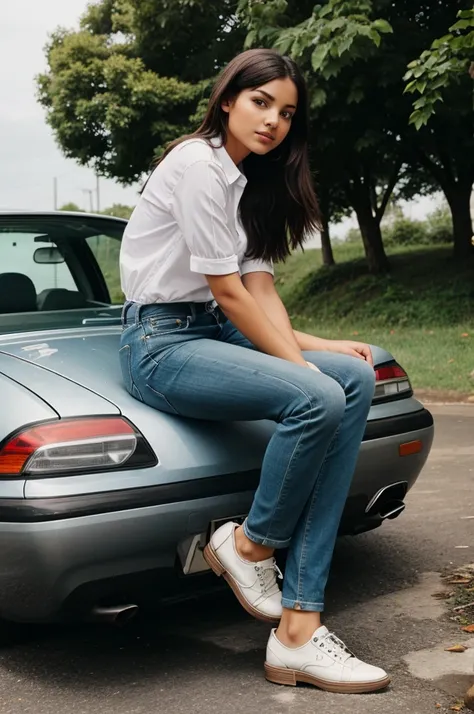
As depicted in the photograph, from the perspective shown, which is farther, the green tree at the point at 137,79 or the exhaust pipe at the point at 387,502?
the green tree at the point at 137,79

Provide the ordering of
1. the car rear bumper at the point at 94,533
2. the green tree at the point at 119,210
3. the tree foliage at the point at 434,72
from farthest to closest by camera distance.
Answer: the green tree at the point at 119,210 < the tree foliage at the point at 434,72 < the car rear bumper at the point at 94,533

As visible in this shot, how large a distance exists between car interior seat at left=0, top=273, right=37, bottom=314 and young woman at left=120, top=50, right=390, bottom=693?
3.64 ft

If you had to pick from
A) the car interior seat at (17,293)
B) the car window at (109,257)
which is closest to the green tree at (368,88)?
the car window at (109,257)

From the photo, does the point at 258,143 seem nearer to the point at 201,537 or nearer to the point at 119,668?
the point at 201,537

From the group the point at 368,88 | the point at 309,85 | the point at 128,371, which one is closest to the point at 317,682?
Result: the point at 128,371

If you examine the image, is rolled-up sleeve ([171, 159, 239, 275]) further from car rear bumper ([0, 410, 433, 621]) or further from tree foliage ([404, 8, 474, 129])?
tree foliage ([404, 8, 474, 129])

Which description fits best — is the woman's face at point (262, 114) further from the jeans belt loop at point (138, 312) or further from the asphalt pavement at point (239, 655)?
the asphalt pavement at point (239, 655)

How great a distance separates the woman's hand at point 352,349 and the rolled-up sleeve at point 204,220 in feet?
2.14

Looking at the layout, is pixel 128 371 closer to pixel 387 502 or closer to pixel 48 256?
pixel 387 502

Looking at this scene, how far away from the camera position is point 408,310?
16.2 metres

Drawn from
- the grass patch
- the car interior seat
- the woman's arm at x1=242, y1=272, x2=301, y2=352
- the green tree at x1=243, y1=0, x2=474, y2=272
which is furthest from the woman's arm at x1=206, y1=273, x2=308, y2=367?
the green tree at x1=243, y1=0, x2=474, y2=272

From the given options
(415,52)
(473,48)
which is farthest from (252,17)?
(473,48)

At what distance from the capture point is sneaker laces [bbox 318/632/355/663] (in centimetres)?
282

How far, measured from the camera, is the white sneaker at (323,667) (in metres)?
2.77
